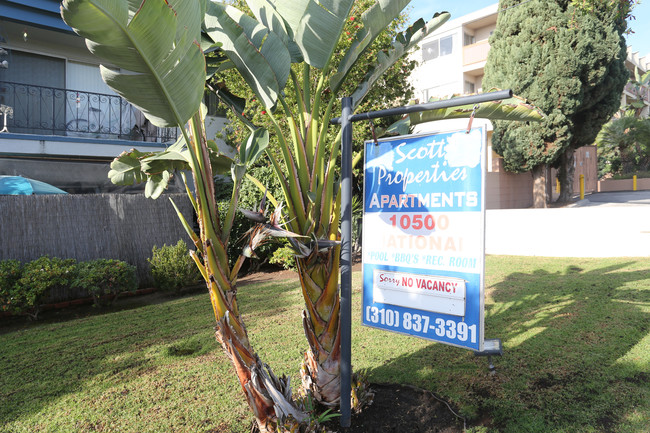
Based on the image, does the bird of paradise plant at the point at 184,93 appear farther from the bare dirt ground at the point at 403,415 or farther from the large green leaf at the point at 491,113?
the large green leaf at the point at 491,113

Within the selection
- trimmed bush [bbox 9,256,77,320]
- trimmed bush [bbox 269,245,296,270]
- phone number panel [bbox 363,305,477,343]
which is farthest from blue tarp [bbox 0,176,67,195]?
phone number panel [bbox 363,305,477,343]

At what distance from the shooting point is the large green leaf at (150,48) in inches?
80.4

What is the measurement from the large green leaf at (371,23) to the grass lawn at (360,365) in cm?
298

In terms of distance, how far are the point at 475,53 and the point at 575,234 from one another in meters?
21.1

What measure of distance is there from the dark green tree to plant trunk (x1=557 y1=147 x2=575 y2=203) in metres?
0.08

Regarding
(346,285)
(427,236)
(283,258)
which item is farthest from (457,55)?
(346,285)

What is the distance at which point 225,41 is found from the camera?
3.10 metres

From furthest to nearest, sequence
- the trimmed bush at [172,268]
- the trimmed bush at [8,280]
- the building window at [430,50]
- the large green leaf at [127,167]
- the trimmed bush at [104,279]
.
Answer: the building window at [430,50] → the trimmed bush at [172,268] → the trimmed bush at [104,279] → the trimmed bush at [8,280] → the large green leaf at [127,167]

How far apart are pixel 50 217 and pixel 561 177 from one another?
68.4ft

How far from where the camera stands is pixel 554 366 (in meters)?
4.24

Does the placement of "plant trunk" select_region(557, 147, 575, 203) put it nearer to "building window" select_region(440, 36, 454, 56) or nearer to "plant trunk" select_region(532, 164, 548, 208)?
"plant trunk" select_region(532, 164, 548, 208)

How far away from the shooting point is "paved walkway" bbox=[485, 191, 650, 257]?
9.99 meters

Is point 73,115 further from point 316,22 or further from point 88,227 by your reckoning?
point 316,22

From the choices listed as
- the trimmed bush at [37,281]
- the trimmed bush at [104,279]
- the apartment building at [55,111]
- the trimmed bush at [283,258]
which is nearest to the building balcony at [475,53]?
the apartment building at [55,111]
